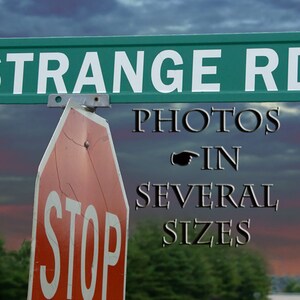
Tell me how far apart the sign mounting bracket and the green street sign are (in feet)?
0.18

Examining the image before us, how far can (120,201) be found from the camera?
0.98 metres

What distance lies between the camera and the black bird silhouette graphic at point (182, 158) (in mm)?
2637

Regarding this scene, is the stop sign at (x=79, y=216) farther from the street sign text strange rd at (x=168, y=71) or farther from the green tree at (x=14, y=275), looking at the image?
the green tree at (x=14, y=275)

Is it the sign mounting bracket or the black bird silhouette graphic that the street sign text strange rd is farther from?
the black bird silhouette graphic

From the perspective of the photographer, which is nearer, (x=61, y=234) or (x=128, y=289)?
(x=61, y=234)

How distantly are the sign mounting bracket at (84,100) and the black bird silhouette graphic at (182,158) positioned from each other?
1651 millimetres

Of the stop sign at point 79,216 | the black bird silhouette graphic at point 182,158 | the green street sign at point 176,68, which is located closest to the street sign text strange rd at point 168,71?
the green street sign at point 176,68

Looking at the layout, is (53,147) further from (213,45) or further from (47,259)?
(213,45)

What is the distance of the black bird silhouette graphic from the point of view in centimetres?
264

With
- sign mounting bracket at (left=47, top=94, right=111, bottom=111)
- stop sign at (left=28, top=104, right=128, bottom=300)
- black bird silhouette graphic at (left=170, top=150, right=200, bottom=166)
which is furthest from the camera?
black bird silhouette graphic at (left=170, top=150, right=200, bottom=166)

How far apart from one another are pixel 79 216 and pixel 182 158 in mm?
1801

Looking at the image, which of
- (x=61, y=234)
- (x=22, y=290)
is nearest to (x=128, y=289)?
(x=22, y=290)

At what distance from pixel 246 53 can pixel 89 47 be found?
184 mm

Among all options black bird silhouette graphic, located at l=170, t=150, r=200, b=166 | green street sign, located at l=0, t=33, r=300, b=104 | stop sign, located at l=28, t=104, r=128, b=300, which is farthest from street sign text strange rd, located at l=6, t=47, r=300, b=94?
black bird silhouette graphic, located at l=170, t=150, r=200, b=166
